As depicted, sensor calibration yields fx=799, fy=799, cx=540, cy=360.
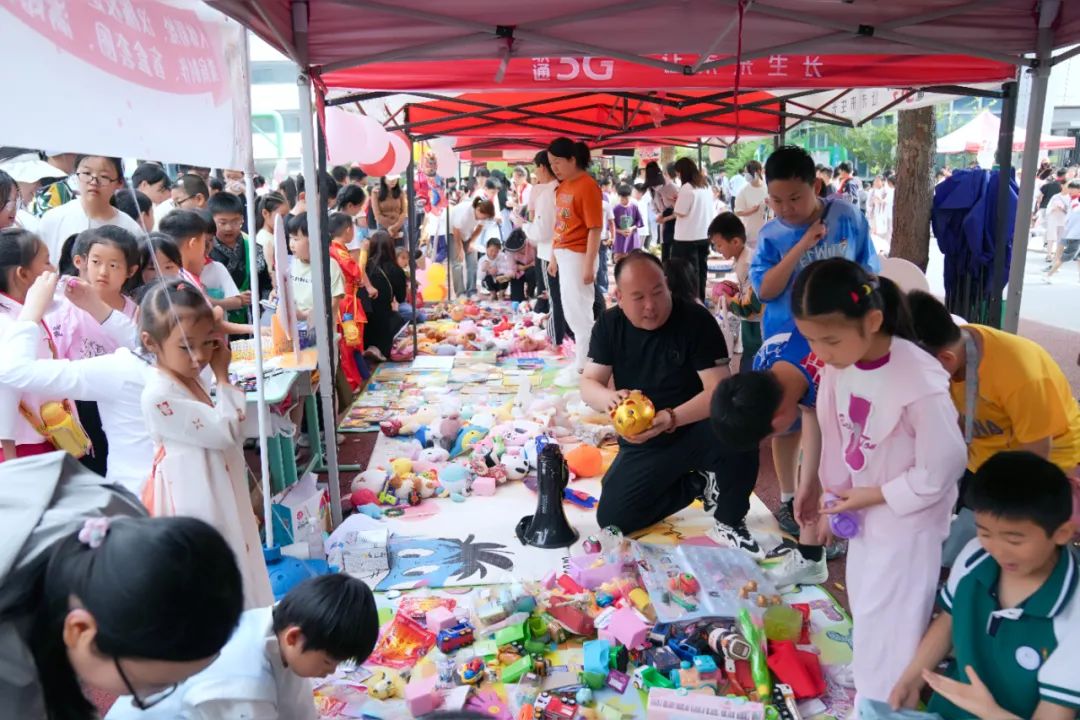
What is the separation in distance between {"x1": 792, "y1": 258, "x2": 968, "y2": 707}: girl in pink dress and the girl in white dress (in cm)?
174

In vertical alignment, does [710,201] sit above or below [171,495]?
above

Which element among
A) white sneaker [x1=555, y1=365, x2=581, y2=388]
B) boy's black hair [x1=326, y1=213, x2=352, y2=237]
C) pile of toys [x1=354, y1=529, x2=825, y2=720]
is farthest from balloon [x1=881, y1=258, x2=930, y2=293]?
boy's black hair [x1=326, y1=213, x2=352, y2=237]

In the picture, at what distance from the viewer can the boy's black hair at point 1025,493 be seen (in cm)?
172

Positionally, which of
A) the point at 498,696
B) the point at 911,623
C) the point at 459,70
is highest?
the point at 459,70

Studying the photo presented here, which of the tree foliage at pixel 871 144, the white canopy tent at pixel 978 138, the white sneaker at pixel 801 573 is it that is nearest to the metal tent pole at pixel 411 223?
the white sneaker at pixel 801 573

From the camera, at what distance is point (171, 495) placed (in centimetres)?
242

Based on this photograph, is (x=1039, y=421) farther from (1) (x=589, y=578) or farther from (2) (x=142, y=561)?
(2) (x=142, y=561)

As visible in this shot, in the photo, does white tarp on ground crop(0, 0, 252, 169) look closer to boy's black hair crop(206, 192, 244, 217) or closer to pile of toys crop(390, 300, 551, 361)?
boy's black hair crop(206, 192, 244, 217)

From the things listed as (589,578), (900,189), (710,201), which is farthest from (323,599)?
(710,201)

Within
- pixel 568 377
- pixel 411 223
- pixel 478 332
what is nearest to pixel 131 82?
pixel 568 377

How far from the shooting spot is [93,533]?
1.08 metres

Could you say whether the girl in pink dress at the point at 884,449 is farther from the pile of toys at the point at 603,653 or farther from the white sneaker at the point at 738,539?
the white sneaker at the point at 738,539

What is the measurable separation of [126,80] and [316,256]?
5.41 ft

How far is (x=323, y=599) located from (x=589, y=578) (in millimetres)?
1771
